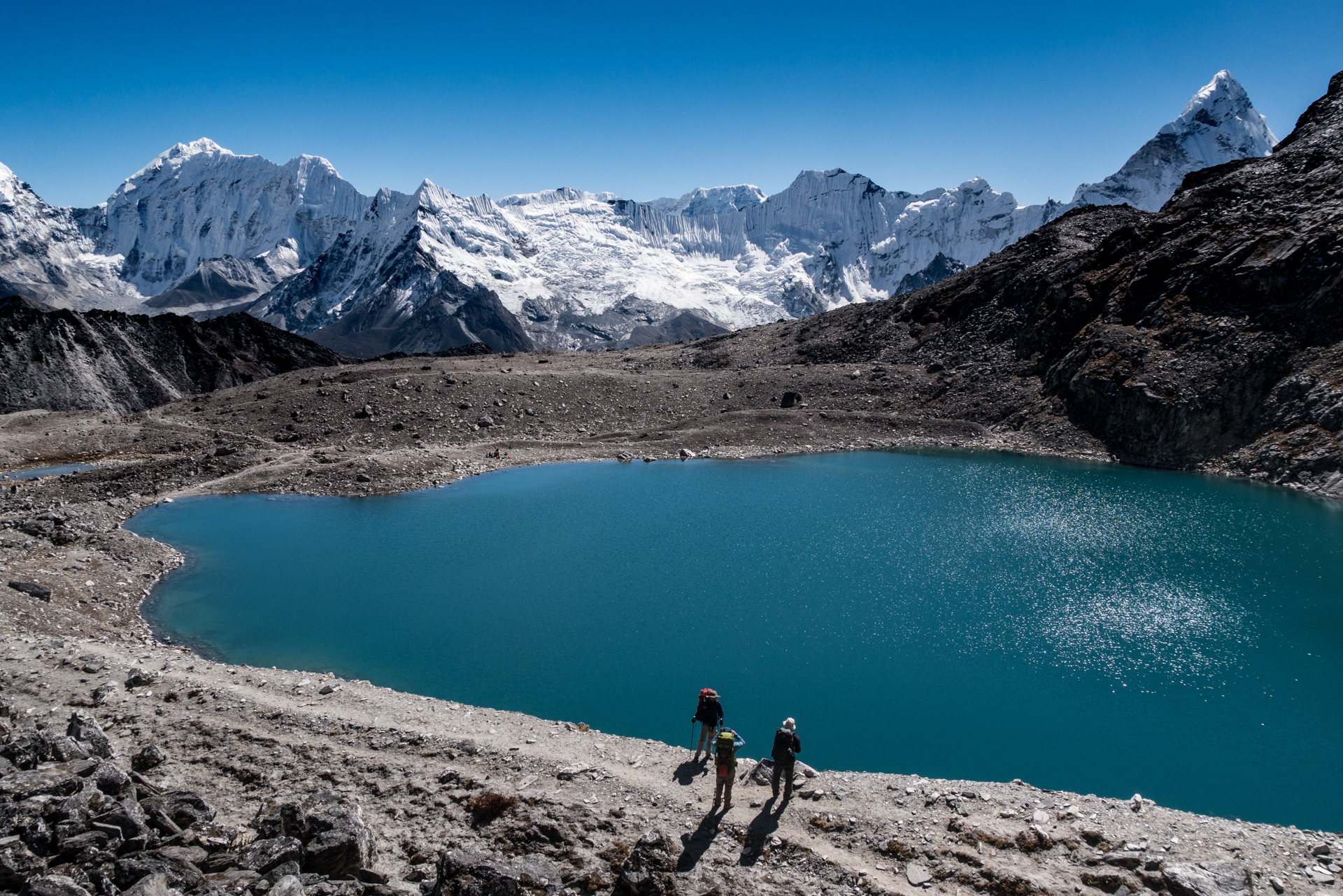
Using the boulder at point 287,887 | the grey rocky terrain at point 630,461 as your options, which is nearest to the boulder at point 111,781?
the grey rocky terrain at point 630,461

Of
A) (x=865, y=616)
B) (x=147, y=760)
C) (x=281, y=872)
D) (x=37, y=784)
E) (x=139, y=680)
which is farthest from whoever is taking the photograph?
(x=865, y=616)

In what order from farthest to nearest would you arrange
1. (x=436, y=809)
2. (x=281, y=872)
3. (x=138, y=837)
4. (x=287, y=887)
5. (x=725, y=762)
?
(x=436, y=809), (x=725, y=762), (x=138, y=837), (x=281, y=872), (x=287, y=887)

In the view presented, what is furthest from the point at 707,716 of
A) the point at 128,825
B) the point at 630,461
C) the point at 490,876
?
the point at 630,461

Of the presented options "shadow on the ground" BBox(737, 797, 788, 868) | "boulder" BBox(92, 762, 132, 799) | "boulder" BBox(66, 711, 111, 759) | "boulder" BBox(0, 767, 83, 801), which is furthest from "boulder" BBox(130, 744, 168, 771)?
"shadow on the ground" BBox(737, 797, 788, 868)

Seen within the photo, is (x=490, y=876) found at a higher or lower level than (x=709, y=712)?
lower

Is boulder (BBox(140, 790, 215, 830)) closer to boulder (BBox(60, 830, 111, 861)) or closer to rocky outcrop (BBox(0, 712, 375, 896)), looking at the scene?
rocky outcrop (BBox(0, 712, 375, 896))

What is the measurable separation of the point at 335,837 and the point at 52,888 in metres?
3.16

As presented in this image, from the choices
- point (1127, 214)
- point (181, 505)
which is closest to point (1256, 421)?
point (1127, 214)

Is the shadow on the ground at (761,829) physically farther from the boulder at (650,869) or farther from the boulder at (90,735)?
the boulder at (90,735)

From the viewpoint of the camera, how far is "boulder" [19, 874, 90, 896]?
8.79m

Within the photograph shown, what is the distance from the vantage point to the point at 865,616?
22.9 meters

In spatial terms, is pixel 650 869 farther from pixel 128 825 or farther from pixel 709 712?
pixel 128 825

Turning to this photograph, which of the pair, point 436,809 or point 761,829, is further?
point 436,809

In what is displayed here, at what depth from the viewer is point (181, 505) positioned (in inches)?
1463
